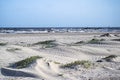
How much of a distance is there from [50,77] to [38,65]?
131 cm

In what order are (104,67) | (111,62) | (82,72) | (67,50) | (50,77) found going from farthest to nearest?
1. (67,50)
2. (111,62)
3. (104,67)
4. (82,72)
5. (50,77)

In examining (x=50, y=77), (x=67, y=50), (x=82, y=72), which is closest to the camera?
(x=50, y=77)

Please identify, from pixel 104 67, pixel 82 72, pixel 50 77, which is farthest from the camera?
pixel 104 67

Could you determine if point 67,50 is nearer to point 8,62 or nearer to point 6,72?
point 8,62

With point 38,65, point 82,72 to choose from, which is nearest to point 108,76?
point 82,72

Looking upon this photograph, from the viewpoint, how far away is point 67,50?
17969 millimetres

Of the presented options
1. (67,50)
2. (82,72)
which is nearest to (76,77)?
(82,72)

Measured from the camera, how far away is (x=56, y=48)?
18656mm

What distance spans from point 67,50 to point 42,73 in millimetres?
7085

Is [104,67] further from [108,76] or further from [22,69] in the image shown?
[22,69]

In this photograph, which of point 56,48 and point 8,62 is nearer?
point 8,62

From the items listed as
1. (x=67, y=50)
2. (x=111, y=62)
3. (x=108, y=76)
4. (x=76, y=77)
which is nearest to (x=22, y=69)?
(x=76, y=77)

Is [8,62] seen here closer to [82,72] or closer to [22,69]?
[22,69]

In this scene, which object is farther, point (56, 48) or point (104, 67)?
point (56, 48)
